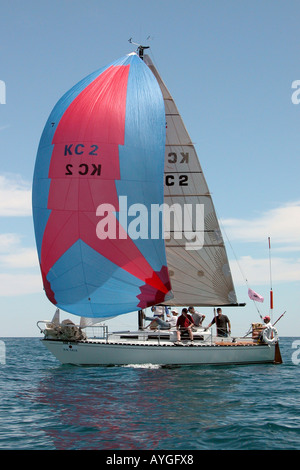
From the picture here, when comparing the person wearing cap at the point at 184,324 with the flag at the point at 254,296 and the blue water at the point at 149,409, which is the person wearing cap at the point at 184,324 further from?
the flag at the point at 254,296

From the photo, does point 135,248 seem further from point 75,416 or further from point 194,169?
point 75,416

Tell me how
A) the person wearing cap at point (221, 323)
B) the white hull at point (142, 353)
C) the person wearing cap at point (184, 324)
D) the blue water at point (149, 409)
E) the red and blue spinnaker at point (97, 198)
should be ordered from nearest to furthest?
1. the blue water at point (149, 409)
2. the red and blue spinnaker at point (97, 198)
3. the white hull at point (142, 353)
4. the person wearing cap at point (184, 324)
5. the person wearing cap at point (221, 323)

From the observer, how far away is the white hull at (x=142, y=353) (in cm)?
2122

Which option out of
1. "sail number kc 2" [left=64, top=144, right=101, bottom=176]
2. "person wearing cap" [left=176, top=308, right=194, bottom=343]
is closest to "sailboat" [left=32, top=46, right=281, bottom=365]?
"sail number kc 2" [left=64, top=144, right=101, bottom=176]

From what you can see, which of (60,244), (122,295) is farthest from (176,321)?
(60,244)

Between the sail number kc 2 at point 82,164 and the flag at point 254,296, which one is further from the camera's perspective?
the flag at point 254,296

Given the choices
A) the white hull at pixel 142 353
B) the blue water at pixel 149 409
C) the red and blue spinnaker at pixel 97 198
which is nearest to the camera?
the blue water at pixel 149 409

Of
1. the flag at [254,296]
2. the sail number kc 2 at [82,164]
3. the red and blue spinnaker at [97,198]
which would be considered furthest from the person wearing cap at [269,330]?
the sail number kc 2 at [82,164]

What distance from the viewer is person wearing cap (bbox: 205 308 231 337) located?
2347 cm

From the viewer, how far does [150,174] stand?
22.0m

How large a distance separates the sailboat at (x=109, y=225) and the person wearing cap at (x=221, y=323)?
50 centimetres

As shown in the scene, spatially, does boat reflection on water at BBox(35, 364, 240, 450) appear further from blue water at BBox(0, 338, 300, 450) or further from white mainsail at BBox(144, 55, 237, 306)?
white mainsail at BBox(144, 55, 237, 306)

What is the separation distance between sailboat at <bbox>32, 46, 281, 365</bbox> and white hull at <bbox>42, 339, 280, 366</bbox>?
0.04 m
